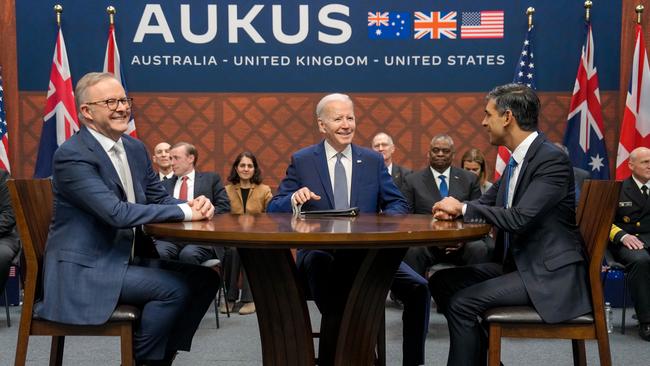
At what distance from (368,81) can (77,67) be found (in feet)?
9.00

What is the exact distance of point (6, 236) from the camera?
5.56 metres

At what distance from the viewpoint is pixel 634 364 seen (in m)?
4.37

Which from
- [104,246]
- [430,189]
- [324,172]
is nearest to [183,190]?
[430,189]

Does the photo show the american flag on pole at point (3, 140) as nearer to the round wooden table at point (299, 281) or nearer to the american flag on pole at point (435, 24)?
the american flag on pole at point (435, 24)

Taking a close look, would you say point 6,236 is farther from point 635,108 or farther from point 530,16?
point 635,108

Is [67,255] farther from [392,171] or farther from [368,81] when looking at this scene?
[368,81]

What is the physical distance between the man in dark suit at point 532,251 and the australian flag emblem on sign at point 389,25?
412cm

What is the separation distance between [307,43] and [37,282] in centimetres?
459

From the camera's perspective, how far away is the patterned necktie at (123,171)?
319cm

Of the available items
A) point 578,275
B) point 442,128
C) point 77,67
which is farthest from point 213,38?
point 578,275

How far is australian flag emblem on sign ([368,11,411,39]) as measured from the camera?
7.11m

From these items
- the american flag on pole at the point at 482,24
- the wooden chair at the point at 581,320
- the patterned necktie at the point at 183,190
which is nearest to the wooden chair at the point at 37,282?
the wooden chair at the point at 581,320

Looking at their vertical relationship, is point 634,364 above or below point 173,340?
below

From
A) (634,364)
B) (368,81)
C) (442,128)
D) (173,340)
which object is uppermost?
(368,81)
